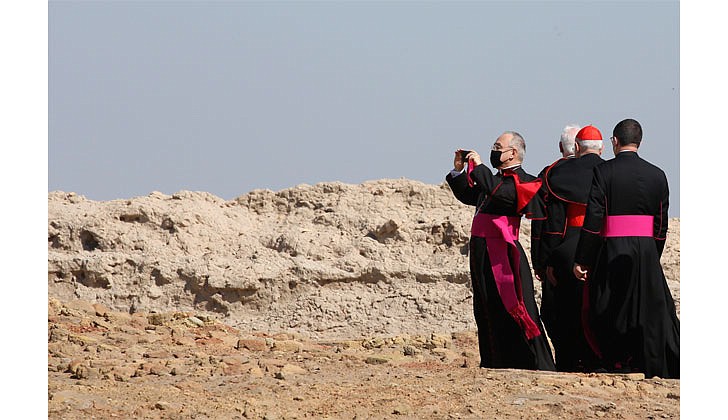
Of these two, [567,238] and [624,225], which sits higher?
[624,225]

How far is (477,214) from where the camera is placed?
9258 millimetres

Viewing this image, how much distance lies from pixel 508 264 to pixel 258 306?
6.68 metres

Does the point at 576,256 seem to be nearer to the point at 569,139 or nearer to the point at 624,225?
the point at 624,225

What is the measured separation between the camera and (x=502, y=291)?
29.9 ft

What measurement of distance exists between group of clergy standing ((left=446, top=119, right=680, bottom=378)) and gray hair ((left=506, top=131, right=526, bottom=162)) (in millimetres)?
11

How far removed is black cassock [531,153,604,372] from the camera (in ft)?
30.3

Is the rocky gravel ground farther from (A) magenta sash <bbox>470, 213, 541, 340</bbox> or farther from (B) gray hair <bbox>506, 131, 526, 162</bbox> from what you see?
(B) gray hair <bbox>506, 131, 526, 162</bbox>

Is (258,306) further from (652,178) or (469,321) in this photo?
(652,178)

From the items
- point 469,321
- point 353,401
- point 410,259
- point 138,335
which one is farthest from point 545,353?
point 410,259

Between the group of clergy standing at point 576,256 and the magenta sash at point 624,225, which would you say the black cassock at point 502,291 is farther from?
the magenta sash at point 624,225

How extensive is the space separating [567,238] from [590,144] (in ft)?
2.61

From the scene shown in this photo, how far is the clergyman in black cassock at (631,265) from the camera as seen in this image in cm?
862

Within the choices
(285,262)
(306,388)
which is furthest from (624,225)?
(285,262)

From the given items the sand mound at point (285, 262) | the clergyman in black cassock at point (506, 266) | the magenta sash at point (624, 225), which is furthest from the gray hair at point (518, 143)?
the sand mound at point (285, 262)
